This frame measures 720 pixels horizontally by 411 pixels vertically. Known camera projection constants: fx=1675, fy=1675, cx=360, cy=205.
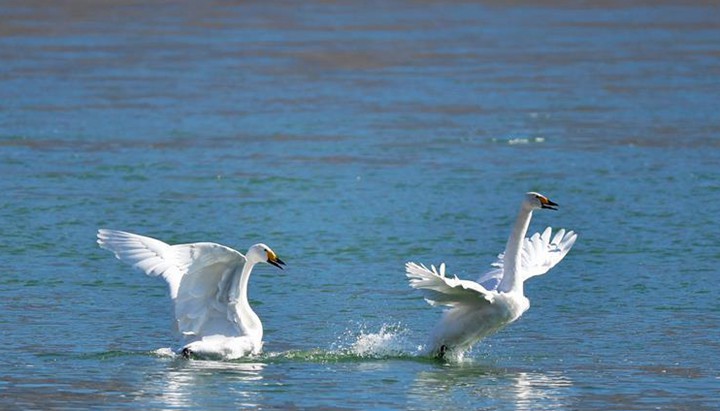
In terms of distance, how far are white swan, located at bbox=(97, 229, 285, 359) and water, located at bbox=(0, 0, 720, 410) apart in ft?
0.82

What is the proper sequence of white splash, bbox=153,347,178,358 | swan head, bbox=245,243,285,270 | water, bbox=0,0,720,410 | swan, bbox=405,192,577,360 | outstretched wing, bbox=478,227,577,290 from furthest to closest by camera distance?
outstretched wing, bbox=478,227,577,290 → swan head, bbox=245,243,285,270 → white splash, bbox=153,347,178,358 → swan, bbox=405,192,577,360 → water, bbox=0,0,720,410

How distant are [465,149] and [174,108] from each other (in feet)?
21.2

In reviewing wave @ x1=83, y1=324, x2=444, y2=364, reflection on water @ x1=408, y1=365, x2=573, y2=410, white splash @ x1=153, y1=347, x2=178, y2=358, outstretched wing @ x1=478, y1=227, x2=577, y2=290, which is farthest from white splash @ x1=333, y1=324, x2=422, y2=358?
white splash @ x1=153, y1=347, x2=178, y2=358

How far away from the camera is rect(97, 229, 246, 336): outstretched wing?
510 inches

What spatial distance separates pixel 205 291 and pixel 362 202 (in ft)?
22.9

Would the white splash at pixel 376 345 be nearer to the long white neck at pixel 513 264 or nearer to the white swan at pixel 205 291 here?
the white swan at pixel 205 291

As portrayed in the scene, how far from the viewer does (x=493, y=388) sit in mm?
11852

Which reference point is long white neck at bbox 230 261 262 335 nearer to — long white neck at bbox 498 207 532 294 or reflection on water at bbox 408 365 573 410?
reflection on water at bbox 408 365 573 410

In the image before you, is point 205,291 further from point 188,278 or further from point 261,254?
point 261,254

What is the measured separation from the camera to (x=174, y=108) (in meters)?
28.1

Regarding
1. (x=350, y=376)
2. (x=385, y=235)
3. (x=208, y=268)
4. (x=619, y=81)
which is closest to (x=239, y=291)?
(x=208, y=268)

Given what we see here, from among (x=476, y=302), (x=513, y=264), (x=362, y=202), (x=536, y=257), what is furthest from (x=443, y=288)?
(x=362, y=202)

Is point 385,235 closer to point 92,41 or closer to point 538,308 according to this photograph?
point 538,308

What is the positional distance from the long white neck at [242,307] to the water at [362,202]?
0.36 m
